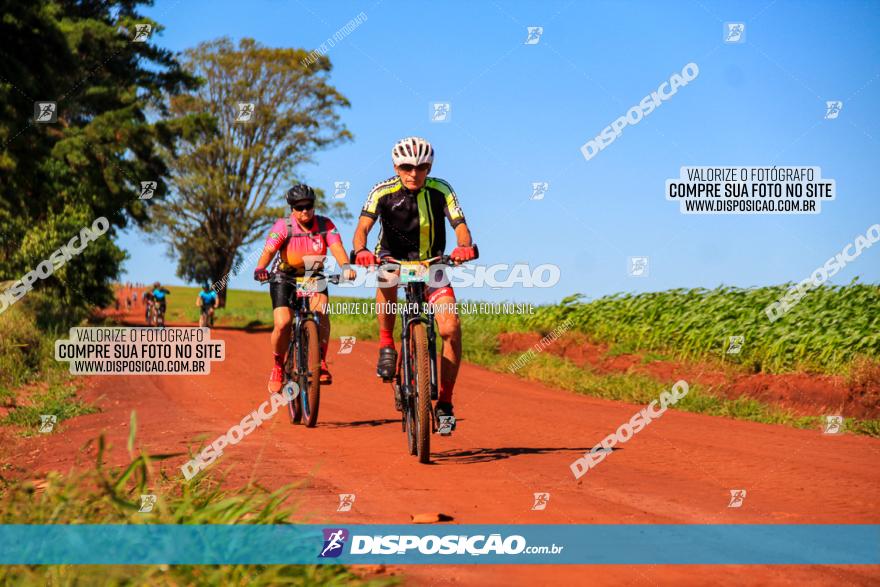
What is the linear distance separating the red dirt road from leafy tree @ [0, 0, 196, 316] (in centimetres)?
845

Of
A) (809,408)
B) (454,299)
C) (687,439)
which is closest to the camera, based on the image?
(454,299)

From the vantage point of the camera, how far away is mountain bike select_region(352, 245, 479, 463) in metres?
7.48

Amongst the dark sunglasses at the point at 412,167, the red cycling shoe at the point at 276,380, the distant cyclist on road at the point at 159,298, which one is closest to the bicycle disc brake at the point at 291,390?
the red cycling shoe at the point at 276,380

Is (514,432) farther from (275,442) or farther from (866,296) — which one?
(866,296)

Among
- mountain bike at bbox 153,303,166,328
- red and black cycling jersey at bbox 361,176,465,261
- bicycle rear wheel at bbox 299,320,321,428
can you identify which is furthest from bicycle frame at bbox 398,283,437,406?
mountain bike at bbox 153,303,166,328

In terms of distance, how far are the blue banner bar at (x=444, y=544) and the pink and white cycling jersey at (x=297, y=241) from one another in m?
5.20

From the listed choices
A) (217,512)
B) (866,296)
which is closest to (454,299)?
(217,512)

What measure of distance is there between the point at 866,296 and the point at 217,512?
1766cm

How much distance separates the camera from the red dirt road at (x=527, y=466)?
5.30 metres

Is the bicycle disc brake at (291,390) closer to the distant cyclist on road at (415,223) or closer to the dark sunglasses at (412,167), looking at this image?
the distant cyclist on road at (415,223)

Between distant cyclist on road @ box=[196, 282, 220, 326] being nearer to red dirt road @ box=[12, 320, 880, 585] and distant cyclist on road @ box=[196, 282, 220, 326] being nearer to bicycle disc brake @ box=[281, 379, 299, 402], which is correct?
red dirt road @ box=[12, 320, 880, 585]

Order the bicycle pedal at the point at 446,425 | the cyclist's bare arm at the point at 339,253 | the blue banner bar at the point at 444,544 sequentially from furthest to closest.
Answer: the cyclist's bare arm at the point at 339,253, the bicycle pedal at the point at 446,425, the blue banner bar at the point at 444,544

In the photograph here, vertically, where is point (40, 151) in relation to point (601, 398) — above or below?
above

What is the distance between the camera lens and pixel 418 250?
800cm
